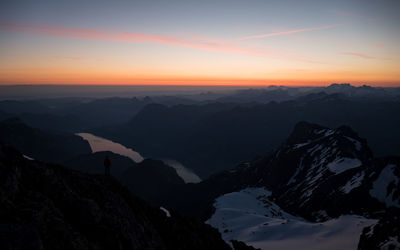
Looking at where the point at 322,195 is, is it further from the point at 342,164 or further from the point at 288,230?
the point at 288,230

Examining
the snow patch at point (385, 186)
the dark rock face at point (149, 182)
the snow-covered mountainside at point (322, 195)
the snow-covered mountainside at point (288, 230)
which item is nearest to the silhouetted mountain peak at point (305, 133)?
the snow-covered mountainside at point (322, 195)

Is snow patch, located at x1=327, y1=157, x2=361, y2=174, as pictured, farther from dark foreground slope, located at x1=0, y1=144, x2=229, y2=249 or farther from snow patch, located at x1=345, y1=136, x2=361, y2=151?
dark foreground slope, located at x1=0, y1=144, x2=229, y2=249

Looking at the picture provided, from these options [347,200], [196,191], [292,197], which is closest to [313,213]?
[347,200]

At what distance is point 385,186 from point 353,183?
8.72 meters

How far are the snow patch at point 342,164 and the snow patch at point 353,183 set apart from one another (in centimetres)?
745

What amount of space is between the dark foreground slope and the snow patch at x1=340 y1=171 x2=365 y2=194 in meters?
63.2

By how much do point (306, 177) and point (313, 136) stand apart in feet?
147

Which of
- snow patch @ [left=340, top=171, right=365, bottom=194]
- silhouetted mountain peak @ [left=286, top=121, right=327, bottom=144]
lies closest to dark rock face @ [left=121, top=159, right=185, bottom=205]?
silhouetted mountain peak @ [left=286, top=121, right=327, bottom=144]

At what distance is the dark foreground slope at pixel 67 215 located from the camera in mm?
11320

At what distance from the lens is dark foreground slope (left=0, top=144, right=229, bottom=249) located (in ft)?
37.1

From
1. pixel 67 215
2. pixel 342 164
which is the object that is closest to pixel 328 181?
pixel 342 164

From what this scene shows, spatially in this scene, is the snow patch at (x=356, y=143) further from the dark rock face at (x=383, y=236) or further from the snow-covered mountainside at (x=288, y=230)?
the dark rock face at (x=383, y=236)

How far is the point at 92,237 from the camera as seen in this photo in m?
14.7

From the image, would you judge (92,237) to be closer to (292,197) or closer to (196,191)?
(292,197)
